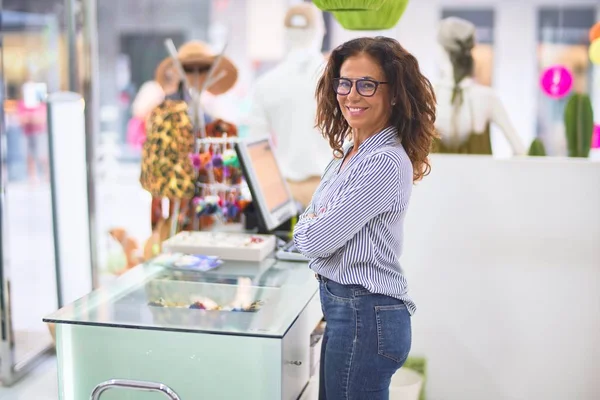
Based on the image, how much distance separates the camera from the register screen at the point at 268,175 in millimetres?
3064

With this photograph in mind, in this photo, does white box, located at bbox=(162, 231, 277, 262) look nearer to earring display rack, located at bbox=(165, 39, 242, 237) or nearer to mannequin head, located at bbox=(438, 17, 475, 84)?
earring display rack, located at bbox=(165, 39, 242, 237)

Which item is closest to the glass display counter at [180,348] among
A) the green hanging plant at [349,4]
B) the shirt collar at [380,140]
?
the shirt collar at [380,140]

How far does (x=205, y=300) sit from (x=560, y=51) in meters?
5.66

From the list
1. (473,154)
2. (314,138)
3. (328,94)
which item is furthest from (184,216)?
(328,94)

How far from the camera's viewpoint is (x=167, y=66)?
14.6 ft

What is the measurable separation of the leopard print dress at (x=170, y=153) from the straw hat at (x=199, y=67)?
0.39m

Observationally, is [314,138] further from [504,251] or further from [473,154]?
[504,251]

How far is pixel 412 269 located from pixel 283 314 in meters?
1.56

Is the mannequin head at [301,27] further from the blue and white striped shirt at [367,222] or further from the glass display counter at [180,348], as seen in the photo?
the blue and white striped shirt at [367,222]

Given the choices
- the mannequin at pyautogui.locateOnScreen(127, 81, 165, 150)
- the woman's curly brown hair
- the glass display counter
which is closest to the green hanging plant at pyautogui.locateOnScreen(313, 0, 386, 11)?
the woman's curly brown hair

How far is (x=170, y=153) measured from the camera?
354 cm

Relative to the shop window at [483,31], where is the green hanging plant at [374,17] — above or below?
below

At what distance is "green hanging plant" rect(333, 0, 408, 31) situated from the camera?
111 inches

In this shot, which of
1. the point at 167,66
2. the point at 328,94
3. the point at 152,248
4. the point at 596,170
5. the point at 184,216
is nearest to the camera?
the point at 328,94
